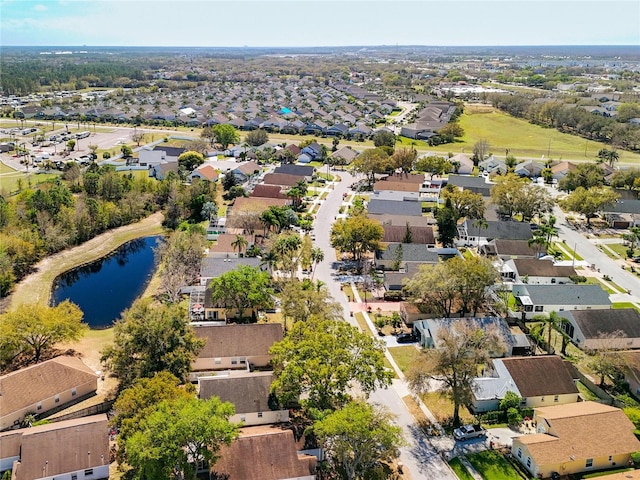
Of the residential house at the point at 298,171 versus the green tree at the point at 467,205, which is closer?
the green tree at the point at 467,205

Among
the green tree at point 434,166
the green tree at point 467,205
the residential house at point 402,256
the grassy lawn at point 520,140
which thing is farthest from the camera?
the grassy lawn at point 520,140

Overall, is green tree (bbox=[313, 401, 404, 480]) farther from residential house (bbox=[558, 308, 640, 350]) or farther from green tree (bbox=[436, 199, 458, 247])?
green tree (bbox=[436, 199, 458, 247])

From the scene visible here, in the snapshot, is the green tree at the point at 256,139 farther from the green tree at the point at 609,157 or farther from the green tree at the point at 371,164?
the green tree at the point at 609,157

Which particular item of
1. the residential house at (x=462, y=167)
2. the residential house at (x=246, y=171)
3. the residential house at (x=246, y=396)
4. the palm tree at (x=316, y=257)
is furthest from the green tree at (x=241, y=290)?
the residential house at (x=462, y=167)

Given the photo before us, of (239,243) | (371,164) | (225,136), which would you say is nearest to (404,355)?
(239,243)

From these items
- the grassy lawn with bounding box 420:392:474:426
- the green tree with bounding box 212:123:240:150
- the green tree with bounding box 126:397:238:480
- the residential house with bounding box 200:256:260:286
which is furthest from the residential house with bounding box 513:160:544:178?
the green tree with bounding box 126:397:238:480

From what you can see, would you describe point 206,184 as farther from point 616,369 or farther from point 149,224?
point 616,369
